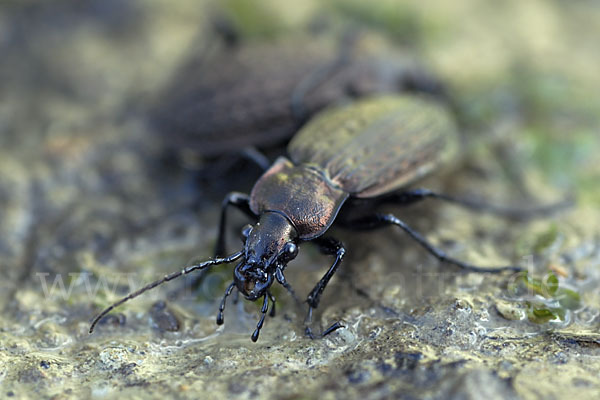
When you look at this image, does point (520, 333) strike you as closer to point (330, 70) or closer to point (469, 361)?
point (469, 361)

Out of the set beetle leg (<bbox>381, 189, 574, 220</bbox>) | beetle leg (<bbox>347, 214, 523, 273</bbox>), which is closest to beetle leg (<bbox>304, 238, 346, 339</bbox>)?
beetle leg (<bbox>347, 214, 523, 273</bbox>)

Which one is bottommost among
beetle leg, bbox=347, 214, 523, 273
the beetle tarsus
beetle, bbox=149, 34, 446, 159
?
the beetle tarsus

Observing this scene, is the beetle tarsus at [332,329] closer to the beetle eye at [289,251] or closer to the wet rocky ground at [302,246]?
the wet rocky ground at [302,246]

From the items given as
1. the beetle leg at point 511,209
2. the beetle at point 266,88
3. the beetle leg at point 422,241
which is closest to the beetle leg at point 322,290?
the beetle leg at point 422,241

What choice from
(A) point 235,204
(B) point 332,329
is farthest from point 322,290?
(A) point 235,204

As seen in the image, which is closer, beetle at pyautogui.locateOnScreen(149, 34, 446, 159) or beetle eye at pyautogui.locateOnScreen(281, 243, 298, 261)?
beetle eye at pyautogui.locateOnScreen(281, 243, 298, 261)

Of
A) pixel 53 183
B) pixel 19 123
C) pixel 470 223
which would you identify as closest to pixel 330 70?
pixel 470 223

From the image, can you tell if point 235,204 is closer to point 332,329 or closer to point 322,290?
point 322,290

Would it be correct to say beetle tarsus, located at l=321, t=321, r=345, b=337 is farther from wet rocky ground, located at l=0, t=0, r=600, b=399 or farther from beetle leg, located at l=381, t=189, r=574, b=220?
beetle leg, located at l=381, t=189, r=574, b=220
